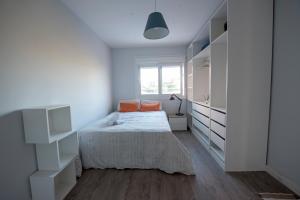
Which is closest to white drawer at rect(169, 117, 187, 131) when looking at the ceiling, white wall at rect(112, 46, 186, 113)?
white wall at rect(112, 46, 186, 113)

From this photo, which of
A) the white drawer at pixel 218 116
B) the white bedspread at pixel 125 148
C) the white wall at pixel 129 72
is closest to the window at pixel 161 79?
the white wall at pixel 129 72

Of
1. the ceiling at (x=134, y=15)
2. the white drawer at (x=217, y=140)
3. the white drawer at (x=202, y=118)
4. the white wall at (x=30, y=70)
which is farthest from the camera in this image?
the white drawer at (x=202, y=118)

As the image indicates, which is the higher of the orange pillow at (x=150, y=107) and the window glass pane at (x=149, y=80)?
the window glass pane at (x=149, y=80)

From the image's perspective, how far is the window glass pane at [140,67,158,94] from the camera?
4.59m

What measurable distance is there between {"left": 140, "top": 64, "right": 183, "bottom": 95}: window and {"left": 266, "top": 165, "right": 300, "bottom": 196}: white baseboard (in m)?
2.84

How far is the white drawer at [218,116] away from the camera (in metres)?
2.21

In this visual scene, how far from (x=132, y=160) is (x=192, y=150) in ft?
4.08

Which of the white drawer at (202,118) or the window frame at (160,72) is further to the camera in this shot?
the window frame at (160,72)

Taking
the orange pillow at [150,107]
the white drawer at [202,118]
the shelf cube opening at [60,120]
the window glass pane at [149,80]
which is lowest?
the white drawer at [202,118]

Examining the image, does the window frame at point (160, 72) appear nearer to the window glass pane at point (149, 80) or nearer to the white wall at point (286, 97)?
the window glass pane at point (149, 80)

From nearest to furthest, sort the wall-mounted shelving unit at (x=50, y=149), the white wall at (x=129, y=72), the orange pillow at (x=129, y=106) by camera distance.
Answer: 1. the wall-mounted shelving unit at (x=50, y=149)
2. the orange pillow at (x=129, y=106)
3. the white wall at (x=129, y=72)

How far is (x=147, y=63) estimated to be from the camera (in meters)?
4.55

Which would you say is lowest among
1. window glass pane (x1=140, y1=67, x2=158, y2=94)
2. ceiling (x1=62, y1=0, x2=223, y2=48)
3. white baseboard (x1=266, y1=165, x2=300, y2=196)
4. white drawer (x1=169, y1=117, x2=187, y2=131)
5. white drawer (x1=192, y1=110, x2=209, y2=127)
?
white baseboard (x1=266, y1=165, x2=300, y2=196)

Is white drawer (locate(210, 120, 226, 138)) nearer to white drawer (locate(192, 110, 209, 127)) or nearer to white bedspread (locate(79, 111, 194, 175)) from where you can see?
white drawer (locate(192, 110, 209, 127))
